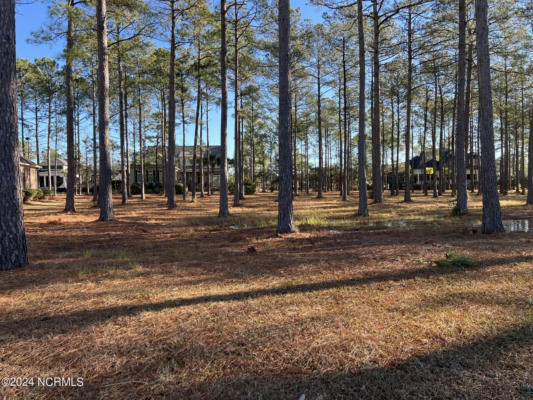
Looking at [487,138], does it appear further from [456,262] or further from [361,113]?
[361,113]

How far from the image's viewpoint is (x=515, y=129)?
2845cm

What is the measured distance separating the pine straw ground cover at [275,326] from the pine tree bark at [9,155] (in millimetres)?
496

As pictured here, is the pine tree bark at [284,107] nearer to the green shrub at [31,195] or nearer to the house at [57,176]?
the green shrub at [31,195]

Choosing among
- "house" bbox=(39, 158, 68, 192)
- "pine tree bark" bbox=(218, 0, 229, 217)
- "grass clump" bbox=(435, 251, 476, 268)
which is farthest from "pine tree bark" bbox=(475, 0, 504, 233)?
"house" bbox=(39, 158, 68, 192)

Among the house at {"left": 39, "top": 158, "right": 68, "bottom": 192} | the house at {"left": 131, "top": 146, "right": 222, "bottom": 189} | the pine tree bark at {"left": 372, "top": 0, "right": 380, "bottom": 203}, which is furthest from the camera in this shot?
the house at {"left": 39, "top": 158, "right": 68, "bottom": 192}

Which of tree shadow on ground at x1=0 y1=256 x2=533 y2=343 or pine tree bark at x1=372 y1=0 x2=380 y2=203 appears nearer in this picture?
tree shadow on ground at x1=0 y1=256 x2=533 y2=343

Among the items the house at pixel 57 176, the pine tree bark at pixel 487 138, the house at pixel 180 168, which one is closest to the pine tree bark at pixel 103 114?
the pine tree bark at pixel 487 138

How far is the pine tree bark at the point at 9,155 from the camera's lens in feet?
15.7

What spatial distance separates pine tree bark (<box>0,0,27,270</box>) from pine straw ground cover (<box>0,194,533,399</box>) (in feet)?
1.63

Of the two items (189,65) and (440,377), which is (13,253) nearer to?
(440,377)

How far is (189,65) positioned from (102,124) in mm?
12513

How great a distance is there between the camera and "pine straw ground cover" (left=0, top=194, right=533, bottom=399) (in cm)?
194

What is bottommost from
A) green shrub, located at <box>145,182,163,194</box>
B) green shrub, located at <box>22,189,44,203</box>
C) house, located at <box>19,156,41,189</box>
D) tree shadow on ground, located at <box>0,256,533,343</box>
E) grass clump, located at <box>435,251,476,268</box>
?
tree shadow on ground, located at <box>0,256,533,343</box>

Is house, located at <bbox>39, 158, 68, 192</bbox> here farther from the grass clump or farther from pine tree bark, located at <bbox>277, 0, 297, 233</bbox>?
the grass clump
